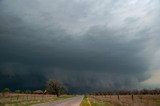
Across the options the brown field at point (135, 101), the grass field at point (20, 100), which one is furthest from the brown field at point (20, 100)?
the brown field at point (135, 101)

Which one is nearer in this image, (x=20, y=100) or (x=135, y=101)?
(x=135, y=101)

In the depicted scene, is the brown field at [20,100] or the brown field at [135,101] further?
the brown field at [20,100]

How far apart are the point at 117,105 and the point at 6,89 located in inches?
4895

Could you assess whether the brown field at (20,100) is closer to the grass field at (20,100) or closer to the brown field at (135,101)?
the grass field at (20,100)

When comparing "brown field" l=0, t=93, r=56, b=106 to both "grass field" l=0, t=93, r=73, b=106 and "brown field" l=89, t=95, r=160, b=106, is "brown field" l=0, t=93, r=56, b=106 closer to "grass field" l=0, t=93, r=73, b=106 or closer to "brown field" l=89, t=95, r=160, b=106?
"grass field" l=0, t=93, r=73, b=106

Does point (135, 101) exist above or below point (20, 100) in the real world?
below

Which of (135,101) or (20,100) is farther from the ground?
(20,100)

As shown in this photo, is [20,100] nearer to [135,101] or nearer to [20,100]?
[20,100]

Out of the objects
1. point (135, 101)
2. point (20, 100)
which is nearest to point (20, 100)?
point (20, 100)

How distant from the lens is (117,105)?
43.9 m

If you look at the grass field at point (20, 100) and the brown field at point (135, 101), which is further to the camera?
the grass field at point (20, 100)

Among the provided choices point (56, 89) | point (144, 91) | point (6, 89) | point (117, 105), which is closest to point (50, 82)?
point (56, 89)

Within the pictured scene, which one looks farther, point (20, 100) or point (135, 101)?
point (20, 100)

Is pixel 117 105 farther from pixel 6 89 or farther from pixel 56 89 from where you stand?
pixel 6 89
